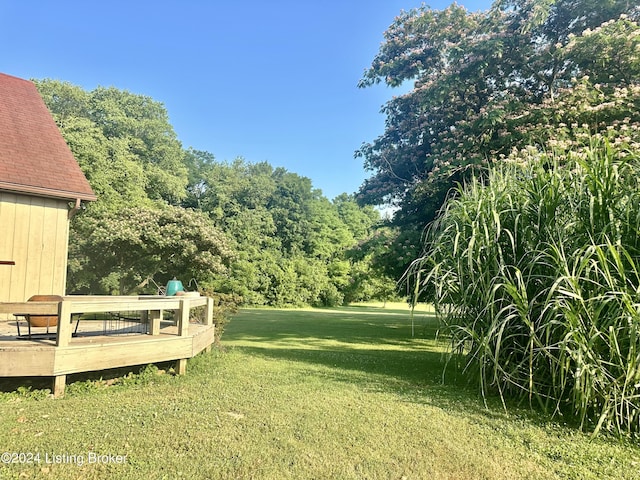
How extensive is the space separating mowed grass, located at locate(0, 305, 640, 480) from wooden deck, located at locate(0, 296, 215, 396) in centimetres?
30

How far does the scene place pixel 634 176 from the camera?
13.6ft

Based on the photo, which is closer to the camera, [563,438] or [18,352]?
[563,438]

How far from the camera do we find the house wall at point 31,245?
7.81 metres

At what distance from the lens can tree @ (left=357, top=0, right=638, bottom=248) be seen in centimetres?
913

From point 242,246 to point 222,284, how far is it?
14.6 ft

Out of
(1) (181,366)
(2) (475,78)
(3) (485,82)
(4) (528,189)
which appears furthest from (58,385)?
(3) (485,82)

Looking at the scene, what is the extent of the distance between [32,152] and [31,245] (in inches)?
93.7

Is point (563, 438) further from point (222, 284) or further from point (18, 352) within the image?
point (222, 284)

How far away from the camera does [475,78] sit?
407 inches

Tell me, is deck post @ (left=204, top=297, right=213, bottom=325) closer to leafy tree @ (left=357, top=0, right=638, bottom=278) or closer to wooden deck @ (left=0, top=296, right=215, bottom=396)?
wooden deck @ (left=0, top=296, right=215, bottom=396)

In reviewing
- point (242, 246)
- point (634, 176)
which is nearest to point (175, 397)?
point (634, 176)

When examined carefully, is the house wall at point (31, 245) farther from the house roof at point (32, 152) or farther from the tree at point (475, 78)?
the tree at point (475, 78)

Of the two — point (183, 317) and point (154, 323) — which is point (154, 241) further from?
point (183, 317)

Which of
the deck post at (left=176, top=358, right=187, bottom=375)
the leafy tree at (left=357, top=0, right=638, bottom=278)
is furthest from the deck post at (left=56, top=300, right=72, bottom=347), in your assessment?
the leafy tree at (left=357, top=0, right=638, bottom=278)
